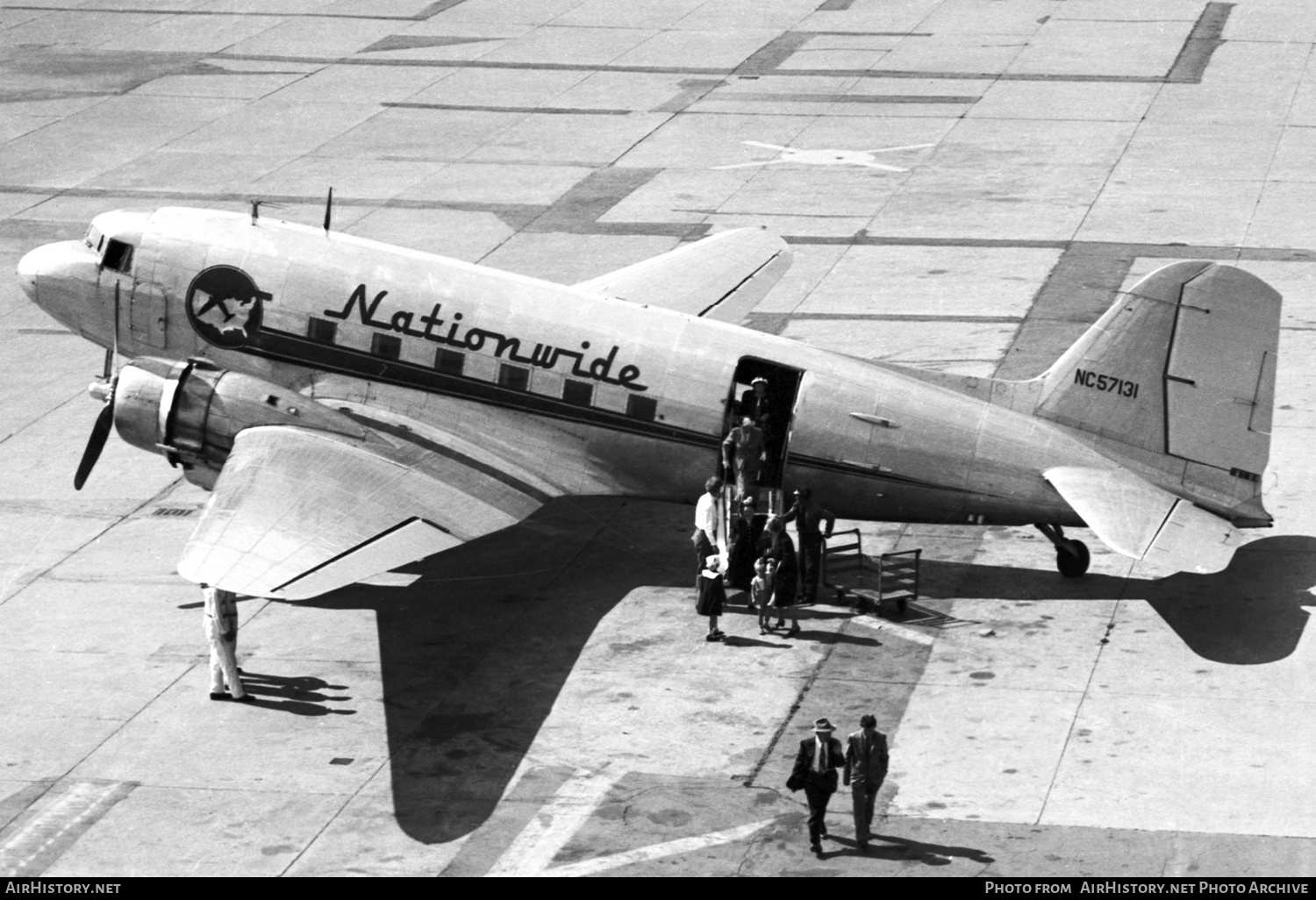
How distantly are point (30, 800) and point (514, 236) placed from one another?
873 inches

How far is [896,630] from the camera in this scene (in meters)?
24.0

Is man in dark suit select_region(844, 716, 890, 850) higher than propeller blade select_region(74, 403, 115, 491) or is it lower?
lower

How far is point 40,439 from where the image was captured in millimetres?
30281

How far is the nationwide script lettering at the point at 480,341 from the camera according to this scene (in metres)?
25.5

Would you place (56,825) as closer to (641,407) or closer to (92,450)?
(92,450)

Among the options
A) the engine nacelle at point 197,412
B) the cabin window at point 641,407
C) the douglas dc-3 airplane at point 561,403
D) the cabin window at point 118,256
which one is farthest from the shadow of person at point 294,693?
the cabin window at point 118,256

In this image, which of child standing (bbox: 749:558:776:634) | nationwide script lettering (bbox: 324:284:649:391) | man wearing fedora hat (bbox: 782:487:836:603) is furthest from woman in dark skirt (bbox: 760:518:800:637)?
nationwide script lettering (bbox: 324:284:649:391)

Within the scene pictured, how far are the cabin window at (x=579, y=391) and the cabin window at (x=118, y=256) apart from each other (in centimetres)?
703

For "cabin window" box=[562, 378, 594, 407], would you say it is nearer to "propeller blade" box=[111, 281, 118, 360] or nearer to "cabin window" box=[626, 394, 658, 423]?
"cabin window" box=[626, 394, 658, 423]

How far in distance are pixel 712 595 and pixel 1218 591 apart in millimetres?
6882

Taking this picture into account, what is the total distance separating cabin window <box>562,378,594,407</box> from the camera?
25.6 meters

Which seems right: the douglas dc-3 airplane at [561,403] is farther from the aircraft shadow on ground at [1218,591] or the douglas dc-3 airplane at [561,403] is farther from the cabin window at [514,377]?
the aircraft shadow on ground at [1218,591]

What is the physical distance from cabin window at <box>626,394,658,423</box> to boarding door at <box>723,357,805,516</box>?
3.36 feet

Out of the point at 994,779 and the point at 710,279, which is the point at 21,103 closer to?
the point at 710,279
